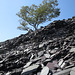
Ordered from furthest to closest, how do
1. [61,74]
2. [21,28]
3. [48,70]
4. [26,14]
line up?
[21,28], [26,14], [48,70], [61,74]

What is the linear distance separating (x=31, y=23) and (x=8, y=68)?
76.1ft

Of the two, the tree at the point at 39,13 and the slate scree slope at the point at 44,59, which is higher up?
the tree at the point at 39,13

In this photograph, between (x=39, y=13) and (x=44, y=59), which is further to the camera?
(x=39, y=13)

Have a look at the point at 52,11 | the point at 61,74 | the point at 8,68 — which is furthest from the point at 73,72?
the point at 52,11

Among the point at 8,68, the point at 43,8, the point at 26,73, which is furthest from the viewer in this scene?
the point at 43,8

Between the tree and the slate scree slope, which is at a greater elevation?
the tree

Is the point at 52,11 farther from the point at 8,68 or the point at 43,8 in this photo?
the point at 8,68

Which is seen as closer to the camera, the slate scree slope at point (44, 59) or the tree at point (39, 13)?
the slate scree slope at point (44, 59)

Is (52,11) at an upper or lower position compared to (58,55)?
upper

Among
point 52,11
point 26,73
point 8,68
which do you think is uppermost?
point 52,11

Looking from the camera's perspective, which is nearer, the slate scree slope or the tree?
the slate scree slope

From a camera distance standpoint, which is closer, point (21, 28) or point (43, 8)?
point (43, 8)

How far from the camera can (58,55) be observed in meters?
11.1

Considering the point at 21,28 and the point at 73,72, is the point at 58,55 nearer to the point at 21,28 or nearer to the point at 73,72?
the point at 73,72
